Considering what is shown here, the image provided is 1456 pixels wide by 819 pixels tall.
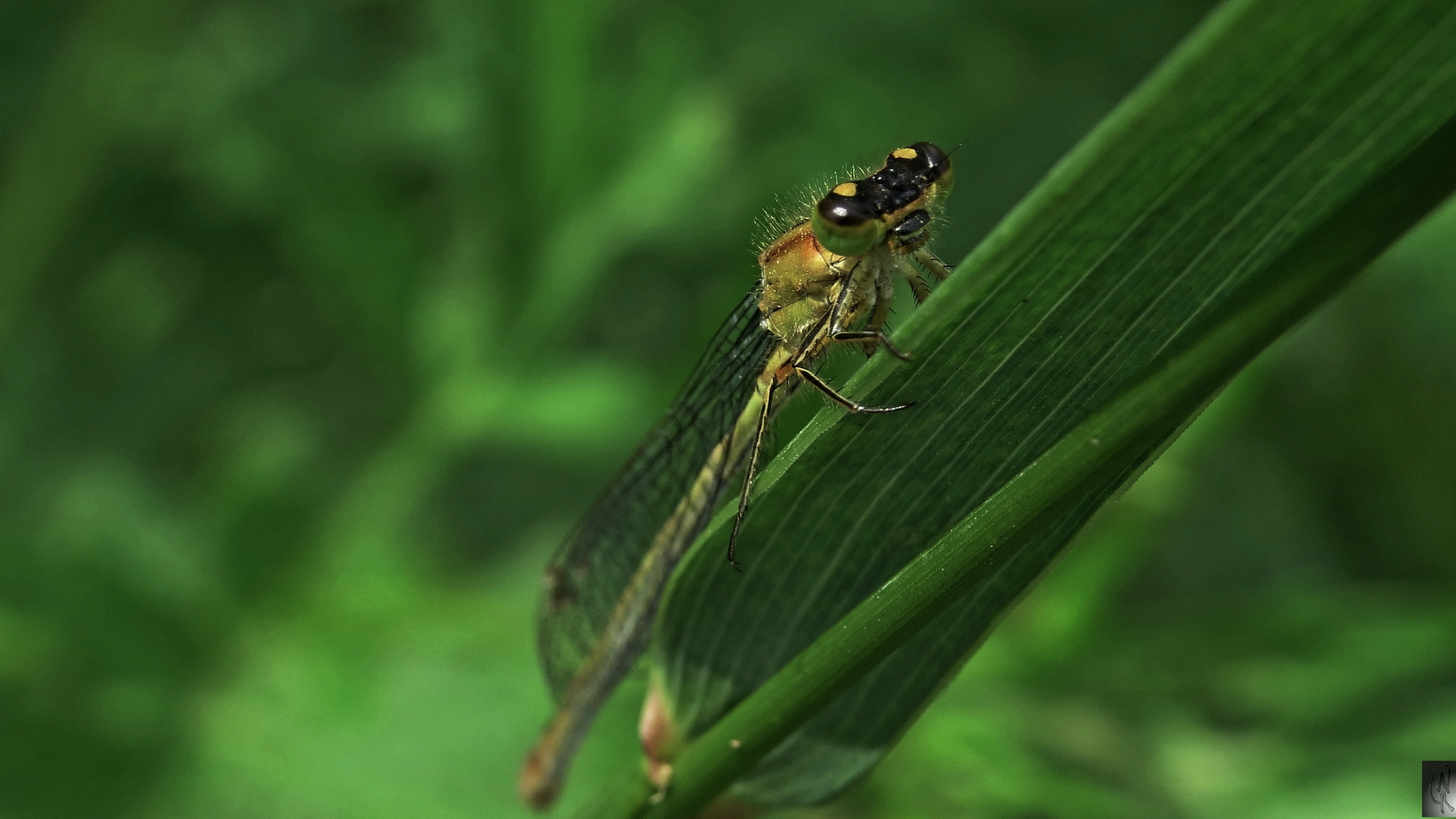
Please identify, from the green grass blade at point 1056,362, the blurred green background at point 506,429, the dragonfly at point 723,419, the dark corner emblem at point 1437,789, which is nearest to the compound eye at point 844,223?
the dragonfly at point 723,419

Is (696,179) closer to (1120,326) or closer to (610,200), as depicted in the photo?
(610,200)

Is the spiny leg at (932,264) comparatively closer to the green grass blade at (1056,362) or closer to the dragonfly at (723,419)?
the dragonfly at (723,419)

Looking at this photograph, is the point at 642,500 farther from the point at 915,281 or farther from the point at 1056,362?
the point at 1056,362

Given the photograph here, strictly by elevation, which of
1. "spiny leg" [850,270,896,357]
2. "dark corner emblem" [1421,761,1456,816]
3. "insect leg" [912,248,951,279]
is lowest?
"dark corner emblem" [1421,761,1456,816]

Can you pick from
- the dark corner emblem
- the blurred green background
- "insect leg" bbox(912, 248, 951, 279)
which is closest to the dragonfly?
"insect leg" bbox(912, 248, 951, 279)

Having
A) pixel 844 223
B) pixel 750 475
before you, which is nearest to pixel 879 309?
pixel 844 223

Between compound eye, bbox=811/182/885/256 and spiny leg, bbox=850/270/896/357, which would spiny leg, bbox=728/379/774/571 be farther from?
compound eye, bbox=811/182/885/256
